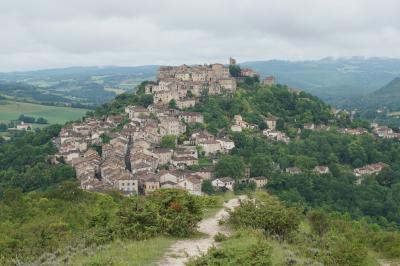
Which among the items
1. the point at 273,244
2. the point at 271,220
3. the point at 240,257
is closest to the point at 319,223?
the point at 271,220

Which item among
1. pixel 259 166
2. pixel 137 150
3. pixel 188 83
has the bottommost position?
pixel 259 166

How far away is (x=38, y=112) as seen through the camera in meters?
139

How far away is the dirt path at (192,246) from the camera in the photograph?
16164 mm

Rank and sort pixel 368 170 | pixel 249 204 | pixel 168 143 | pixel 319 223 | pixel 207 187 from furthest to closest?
pixel 368 170
pixel 168 143
pixel 207 187
pixel 319 223
pixel 249 204

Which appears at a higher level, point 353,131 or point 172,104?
point 172,104

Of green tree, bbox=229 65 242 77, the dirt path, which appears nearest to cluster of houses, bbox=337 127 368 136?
green tree, bbox=229 65 242 77

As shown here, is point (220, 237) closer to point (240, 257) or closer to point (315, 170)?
point (240, 257)

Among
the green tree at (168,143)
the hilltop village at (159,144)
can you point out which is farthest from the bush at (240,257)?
the green tree at (168,143)

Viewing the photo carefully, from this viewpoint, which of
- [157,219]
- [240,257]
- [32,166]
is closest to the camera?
[240,257]

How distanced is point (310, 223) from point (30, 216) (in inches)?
726

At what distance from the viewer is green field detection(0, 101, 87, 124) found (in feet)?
429

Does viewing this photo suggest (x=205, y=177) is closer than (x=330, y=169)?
Yes

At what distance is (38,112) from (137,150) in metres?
82.1

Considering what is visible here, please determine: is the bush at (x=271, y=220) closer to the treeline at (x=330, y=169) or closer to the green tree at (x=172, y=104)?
the treeline at (x=330, y=169)
